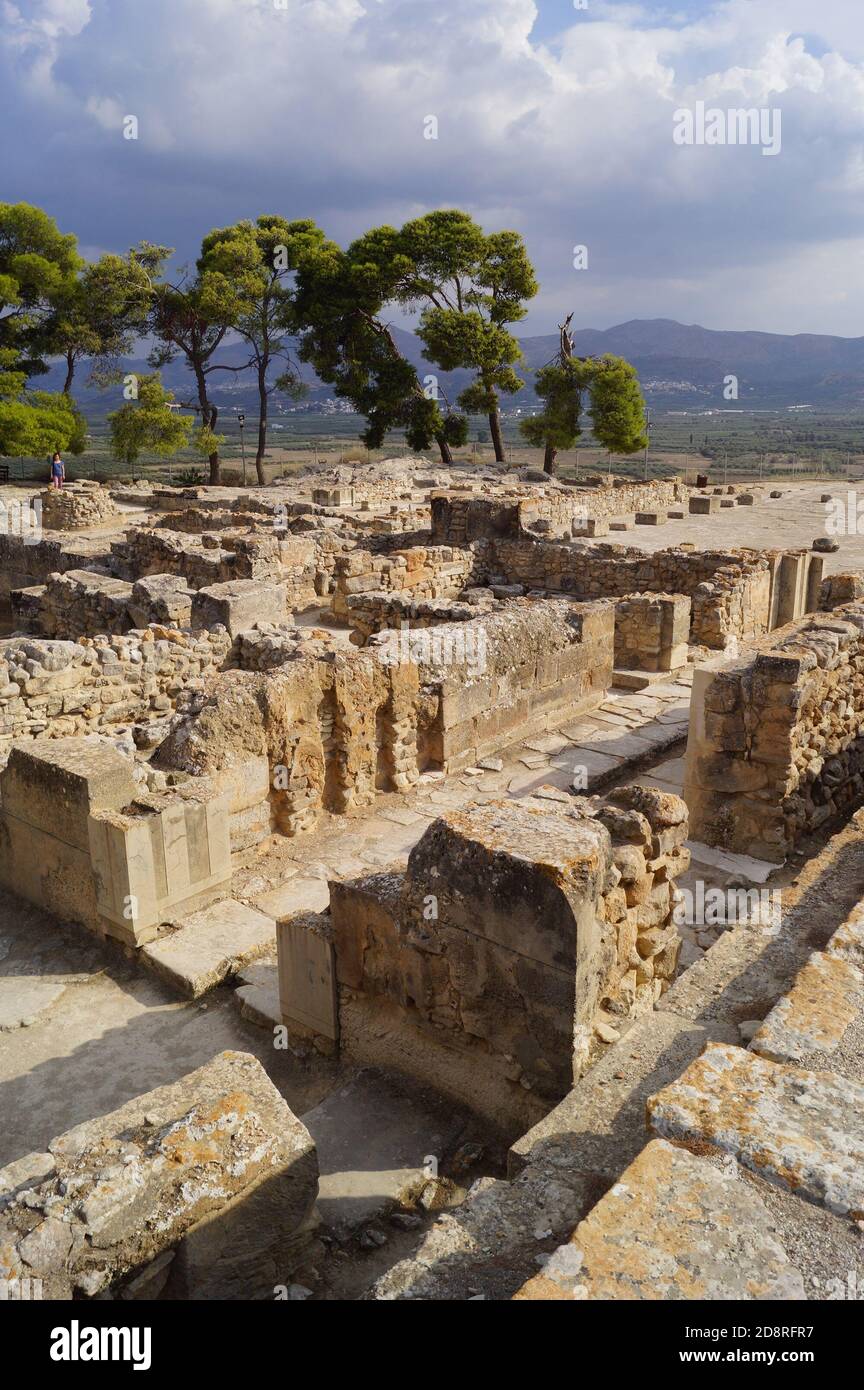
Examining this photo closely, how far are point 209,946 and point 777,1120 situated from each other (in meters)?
4.22

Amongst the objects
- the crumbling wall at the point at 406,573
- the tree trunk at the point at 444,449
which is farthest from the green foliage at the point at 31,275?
the crumbling wall at the point at 406,573

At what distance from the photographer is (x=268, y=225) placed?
38.2m

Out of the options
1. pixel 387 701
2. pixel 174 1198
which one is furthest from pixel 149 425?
pixel 174 1198

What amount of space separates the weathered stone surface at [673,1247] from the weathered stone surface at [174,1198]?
149 cm

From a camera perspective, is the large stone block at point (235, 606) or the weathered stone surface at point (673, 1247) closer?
the weathered stone surface at point (673, 1247)

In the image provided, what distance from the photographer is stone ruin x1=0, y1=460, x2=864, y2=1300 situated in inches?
115

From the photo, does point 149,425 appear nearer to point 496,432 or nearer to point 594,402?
point 496,432

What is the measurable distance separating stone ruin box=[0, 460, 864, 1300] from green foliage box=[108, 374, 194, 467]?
2099 cm

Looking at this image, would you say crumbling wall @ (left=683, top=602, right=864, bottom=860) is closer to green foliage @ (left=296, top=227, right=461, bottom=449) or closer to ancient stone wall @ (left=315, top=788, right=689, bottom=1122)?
ancient stone wall @ (left=315, top=788, right=689, bottom=1122)

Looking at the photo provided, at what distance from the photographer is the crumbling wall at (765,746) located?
764 cm

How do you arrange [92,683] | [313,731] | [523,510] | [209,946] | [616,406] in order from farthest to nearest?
[616,406] → [523,510] → [92,683] → [313,731] → [209,946]

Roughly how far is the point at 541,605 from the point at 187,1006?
6.98 m

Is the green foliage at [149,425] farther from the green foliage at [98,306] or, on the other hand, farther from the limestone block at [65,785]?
the limestone block at [65,785]

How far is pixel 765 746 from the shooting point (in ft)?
25.3
